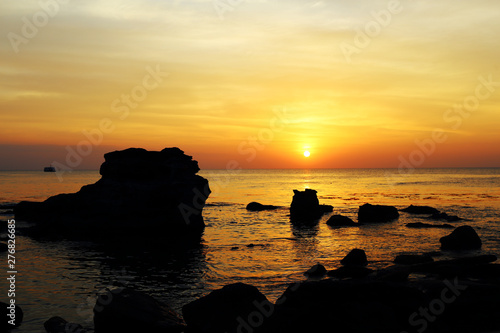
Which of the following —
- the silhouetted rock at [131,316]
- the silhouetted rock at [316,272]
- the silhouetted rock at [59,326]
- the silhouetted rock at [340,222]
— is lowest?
the silhouetted rock at [340,222]

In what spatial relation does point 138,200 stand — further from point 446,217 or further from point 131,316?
point 446,217

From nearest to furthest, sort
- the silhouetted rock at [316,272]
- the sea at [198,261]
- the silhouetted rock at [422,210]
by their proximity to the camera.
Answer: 1. the sea at [198,261]
2. the silhouetted rock at [316,272]
3. the silhouetted rock at [422,210]

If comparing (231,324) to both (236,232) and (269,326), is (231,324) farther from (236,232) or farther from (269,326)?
(236,232)

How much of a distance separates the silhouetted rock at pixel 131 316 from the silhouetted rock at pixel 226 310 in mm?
791

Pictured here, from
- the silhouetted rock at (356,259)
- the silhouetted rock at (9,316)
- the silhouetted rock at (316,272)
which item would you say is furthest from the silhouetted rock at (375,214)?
the silhouetted rock at (9,316)

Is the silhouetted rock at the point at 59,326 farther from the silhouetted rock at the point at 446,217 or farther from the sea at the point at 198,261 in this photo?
the silhouetted rock at the point at 446,217

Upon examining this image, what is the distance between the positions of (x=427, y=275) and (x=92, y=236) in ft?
109

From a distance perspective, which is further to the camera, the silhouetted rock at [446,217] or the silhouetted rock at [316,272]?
the silhouetted rock at [446,217]

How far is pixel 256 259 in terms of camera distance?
3064 centimetres

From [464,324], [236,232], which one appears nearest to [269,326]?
[464,324]

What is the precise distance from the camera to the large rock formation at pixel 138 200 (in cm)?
4328

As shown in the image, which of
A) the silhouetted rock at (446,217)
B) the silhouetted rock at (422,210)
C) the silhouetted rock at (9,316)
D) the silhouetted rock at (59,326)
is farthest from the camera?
the silhouetted rock at (422,210)

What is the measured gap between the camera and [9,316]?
16.0m

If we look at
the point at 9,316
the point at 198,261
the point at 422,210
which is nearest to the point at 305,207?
the point at 422,210
